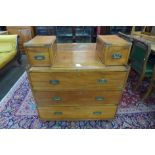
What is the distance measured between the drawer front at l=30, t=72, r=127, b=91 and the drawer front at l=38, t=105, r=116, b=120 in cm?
33

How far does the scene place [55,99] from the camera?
1636 millimetres

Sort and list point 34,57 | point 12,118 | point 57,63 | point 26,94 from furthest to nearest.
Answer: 1. point 26,94
2. point 12,118
3. point 57,63
4. point 34,57

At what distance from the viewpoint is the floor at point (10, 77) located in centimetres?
265

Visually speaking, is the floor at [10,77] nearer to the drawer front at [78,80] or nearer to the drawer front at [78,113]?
the drawer front at [78,113]

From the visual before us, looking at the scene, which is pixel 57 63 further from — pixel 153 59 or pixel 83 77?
pixel 153 59

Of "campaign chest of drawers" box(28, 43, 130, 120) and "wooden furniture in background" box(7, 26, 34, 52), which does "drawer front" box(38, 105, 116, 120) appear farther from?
"wooden furniture in background" box(7, 26, 34, 52)

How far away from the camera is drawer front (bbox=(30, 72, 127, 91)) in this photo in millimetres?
1418

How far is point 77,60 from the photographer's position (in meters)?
1.53

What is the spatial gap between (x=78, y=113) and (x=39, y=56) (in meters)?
0.89

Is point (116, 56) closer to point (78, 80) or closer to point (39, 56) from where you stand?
point (78, 80)

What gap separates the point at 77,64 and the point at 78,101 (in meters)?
0.48

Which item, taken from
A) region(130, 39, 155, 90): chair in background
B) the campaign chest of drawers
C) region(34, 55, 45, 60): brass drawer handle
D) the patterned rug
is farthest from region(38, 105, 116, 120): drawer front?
region(130, 39, 155, 90): chair in background

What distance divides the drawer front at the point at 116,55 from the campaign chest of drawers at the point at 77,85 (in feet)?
0.19

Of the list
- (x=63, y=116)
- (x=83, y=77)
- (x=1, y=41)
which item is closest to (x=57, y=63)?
(x=83, y=77)
